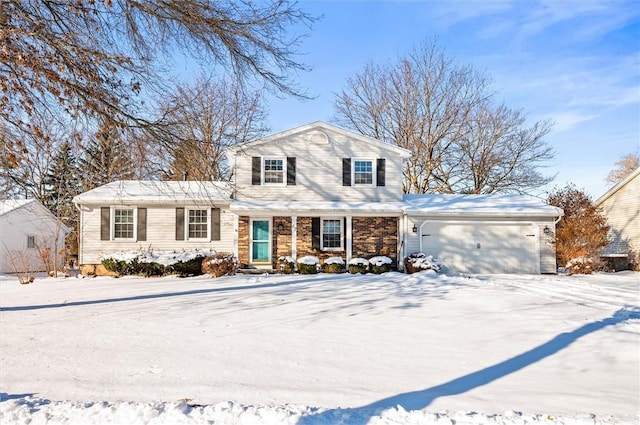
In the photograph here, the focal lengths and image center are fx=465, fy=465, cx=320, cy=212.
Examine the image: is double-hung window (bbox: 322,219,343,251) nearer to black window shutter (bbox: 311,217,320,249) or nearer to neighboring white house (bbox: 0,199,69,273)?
black window shutter (bbox: 311,217,320,249)

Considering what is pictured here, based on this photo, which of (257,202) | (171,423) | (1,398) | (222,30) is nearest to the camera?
(171,423)

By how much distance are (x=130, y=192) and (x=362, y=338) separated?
14.0 m

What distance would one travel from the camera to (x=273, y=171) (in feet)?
58.5

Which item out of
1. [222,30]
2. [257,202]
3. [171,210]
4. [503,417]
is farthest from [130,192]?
[503,417]

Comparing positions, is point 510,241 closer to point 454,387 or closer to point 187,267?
point 187,267

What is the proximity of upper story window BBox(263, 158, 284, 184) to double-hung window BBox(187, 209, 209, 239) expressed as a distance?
9.35 ft

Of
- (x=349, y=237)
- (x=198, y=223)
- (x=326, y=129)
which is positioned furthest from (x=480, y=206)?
(x=198, y=223)

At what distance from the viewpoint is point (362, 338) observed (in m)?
7.04

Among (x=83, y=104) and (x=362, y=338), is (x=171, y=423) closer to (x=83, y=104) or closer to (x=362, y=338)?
(x=362, y=338)

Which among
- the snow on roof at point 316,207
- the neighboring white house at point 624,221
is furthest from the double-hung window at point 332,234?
the neighboring white house at point 624,221

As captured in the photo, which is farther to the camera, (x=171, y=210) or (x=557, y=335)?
(x=171, y=210)

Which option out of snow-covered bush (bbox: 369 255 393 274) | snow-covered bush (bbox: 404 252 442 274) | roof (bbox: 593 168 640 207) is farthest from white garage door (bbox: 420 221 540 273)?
roof (bbox: 593 168 640 207)

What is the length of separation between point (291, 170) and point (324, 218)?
2239 mm

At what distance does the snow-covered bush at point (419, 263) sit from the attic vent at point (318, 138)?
215 inches
